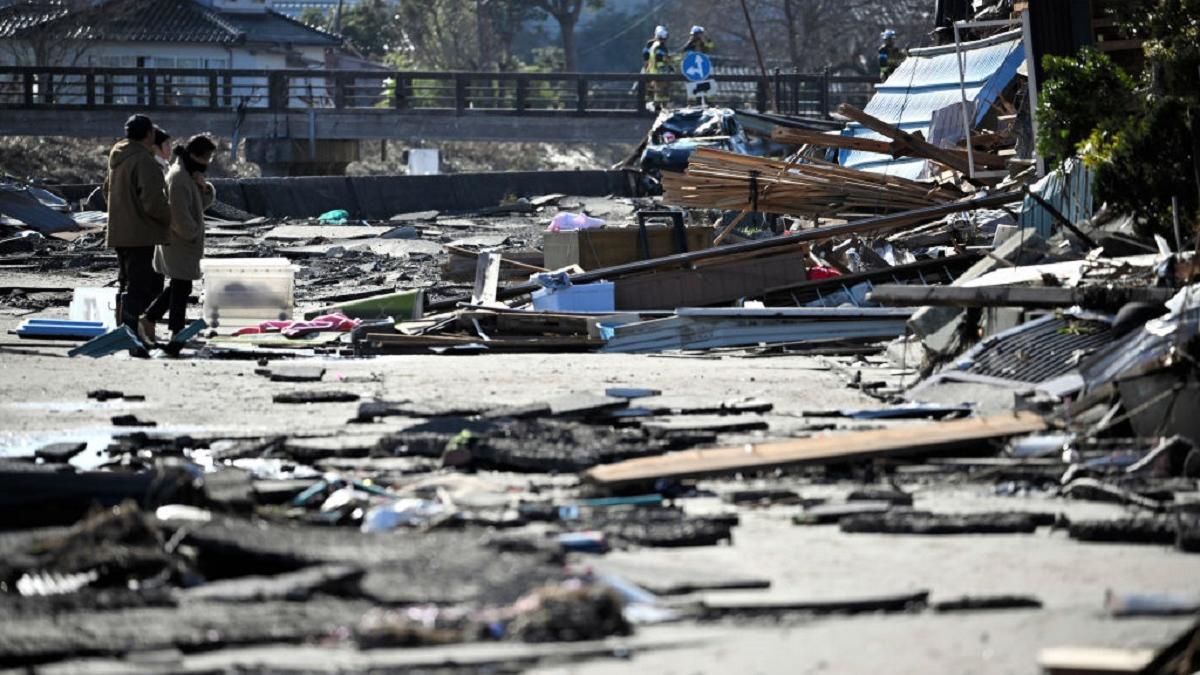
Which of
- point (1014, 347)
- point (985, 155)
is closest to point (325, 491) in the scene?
point (1014, 347)

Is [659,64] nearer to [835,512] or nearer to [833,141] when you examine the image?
[833,141]

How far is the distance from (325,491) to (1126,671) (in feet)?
12.1

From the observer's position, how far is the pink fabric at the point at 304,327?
51.1ft

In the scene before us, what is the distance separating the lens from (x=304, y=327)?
51.3ft

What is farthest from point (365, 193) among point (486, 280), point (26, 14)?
point (26, 14)

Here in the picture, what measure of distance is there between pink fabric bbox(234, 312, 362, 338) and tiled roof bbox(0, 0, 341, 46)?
156ft

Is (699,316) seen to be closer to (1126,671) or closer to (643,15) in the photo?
(1126,671)

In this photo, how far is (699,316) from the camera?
560 inches

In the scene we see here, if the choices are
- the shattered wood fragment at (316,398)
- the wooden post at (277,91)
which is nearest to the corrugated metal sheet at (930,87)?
the shattered wood fragment at (316,398)

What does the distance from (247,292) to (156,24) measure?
5484cm

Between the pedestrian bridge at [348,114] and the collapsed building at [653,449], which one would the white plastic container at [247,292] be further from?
the pedestrian bridge at [348,114]

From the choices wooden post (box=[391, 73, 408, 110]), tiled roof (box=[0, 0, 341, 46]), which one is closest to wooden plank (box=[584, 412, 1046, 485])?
Result: wooden post (box=[391, 73, 408, 110])

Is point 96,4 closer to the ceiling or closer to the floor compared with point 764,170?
closer to the ceiling

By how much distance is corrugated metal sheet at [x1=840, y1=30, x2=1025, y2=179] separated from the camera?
21297 mm
